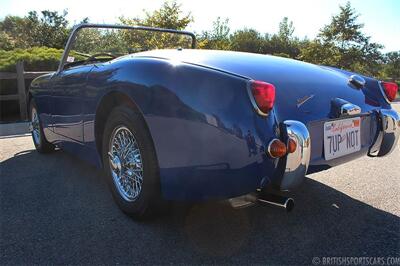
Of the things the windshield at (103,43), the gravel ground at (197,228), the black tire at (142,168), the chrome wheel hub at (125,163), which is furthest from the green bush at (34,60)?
the black tire at (142,168)

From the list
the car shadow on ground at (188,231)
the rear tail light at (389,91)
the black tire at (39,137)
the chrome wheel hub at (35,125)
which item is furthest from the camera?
the chrome wheel hub at (35,125)

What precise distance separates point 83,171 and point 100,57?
107 cm

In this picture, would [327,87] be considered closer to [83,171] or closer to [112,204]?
[112,204]

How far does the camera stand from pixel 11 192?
3.16m

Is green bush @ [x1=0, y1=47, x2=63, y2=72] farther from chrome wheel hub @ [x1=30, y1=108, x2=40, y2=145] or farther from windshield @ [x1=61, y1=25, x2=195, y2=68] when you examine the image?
windshield @ [x1=61, y1=25, x2=195, y2=68]

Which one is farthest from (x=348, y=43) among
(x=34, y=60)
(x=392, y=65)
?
(x=34, y=60)

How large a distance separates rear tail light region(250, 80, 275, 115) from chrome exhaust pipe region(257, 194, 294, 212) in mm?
450

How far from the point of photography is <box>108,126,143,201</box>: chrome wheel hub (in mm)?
2510

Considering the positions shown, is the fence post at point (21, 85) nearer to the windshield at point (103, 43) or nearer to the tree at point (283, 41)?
the windshield at point (103, 43)

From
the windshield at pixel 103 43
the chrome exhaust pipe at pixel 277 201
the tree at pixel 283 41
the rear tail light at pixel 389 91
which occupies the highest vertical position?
the tree at pixel 283 41

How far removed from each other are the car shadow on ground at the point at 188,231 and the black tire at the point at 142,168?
0.33 ft

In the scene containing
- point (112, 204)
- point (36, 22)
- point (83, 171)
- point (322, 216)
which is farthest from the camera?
point (36, 22)

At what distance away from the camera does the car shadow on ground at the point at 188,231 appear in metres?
2.10

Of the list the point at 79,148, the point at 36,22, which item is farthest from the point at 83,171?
the point at 36,22
